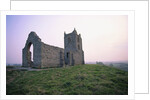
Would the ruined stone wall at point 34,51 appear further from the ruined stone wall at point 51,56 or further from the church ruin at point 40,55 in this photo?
the ruined stone wall at point 51,56

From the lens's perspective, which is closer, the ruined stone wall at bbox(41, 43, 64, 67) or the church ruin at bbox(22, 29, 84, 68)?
the church ruin at bbox(22, 29, 84, 68)

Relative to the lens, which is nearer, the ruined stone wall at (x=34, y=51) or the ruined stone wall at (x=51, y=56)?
the ruined stone wall at (x=34, y=51)

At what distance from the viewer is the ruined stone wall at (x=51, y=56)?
31.2 ft

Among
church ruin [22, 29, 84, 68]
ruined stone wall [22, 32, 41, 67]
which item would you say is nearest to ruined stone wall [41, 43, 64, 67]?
church ruin [22, 29, 84, 68]

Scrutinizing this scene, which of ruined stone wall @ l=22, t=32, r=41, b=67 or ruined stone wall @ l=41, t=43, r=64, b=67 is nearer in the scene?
ruined stone wall @ l=22, t=32, r=41, b=67

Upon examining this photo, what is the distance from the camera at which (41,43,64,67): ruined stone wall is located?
9.50m

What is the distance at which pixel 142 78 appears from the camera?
515 cm

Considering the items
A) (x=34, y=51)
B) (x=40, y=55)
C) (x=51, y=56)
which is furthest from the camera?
(x=51, y=56)

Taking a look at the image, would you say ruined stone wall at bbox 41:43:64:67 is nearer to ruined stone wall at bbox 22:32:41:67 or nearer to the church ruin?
the church ruin

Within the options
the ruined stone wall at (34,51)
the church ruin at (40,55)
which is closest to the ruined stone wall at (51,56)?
the church ruin at (40,55)

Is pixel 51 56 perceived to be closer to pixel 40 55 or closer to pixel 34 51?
pixel 40 55

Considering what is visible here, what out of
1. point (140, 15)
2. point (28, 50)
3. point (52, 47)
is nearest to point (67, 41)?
point (52, 47)

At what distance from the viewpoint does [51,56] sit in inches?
417

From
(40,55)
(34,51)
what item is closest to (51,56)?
(40,55)
